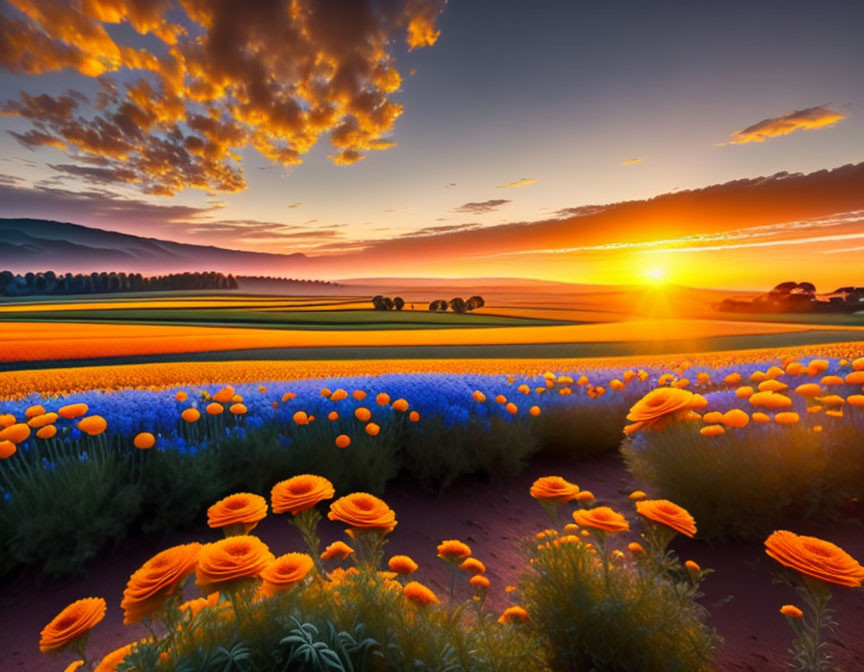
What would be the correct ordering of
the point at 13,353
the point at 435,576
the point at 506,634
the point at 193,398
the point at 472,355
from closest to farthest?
the point at 506,634
the point at 435,576
the point at 193,398
the point at 13,353
the point at 472,355

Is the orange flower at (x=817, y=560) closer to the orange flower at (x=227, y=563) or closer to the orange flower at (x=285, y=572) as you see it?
the orange flower at (x=285, y=572)

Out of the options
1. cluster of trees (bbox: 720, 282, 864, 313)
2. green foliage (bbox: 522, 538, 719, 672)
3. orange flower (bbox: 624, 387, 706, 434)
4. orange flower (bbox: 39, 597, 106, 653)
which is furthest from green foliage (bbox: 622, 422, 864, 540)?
cluster of trees (bbox: 720, 282, 864, 313)

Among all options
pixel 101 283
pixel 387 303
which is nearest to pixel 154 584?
pixel 387 303

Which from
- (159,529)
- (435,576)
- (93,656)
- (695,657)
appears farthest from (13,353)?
(695,657)

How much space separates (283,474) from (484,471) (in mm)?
2205

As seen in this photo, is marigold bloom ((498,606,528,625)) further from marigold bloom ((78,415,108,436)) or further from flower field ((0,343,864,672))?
marigold bloom ((78,415,108,436))

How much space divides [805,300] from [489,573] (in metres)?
17.2

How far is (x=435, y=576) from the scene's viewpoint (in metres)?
3.18

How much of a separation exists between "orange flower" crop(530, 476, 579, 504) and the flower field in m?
0.01

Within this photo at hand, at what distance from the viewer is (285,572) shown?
1.33 metres

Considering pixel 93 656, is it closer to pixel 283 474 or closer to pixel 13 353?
pixel 283 474

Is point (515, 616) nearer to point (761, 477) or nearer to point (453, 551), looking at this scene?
point (453, 551)

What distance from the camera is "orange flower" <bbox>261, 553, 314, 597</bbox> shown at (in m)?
1.26

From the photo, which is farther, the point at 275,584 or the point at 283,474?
the point at 283,474
